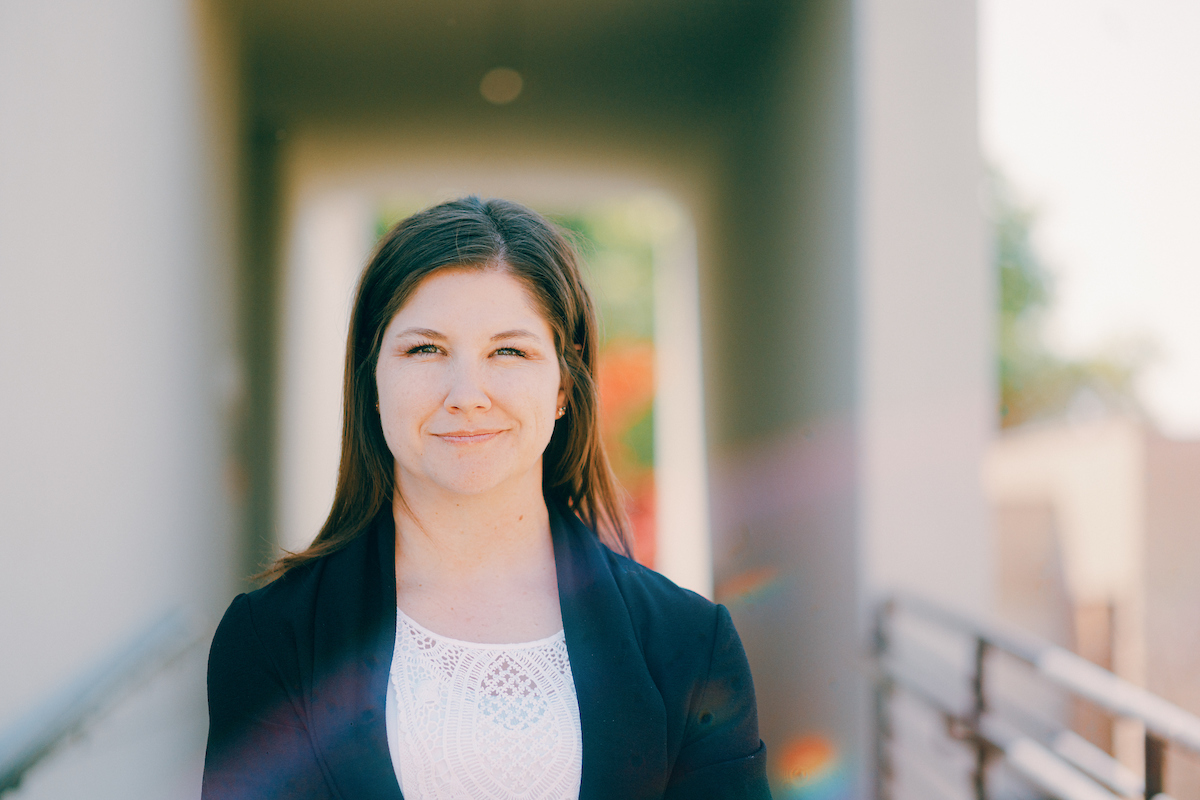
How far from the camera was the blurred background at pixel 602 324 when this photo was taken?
2008 mm

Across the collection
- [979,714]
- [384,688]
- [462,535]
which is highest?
[462,535]

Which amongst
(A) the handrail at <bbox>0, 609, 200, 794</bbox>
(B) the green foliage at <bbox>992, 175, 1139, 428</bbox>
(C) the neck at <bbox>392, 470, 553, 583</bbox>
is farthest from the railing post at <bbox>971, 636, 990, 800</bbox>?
(B) the green foliage at <bbox>992, 175, 1139, 428</bbox>

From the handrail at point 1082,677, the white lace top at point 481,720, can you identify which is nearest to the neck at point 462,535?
the white lace top at point 481,720

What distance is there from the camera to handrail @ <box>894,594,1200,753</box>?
5.51 feet

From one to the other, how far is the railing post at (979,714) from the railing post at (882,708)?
0.36m

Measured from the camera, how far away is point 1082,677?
2.04 metres

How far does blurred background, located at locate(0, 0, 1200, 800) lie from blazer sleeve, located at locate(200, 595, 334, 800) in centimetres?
79

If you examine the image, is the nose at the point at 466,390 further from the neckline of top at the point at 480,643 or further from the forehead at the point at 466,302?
the neckline of top at the point at 480,643

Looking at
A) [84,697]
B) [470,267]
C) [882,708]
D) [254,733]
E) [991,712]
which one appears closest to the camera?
[254,733]

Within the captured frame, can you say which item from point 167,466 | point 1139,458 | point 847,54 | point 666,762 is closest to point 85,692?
point 167,466

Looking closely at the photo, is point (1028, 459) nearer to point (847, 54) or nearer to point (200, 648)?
point (847, 54)

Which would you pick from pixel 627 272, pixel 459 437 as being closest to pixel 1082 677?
pixel 459 437

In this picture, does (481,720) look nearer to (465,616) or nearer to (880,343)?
(465,616)

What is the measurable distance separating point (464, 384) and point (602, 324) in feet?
1.43
